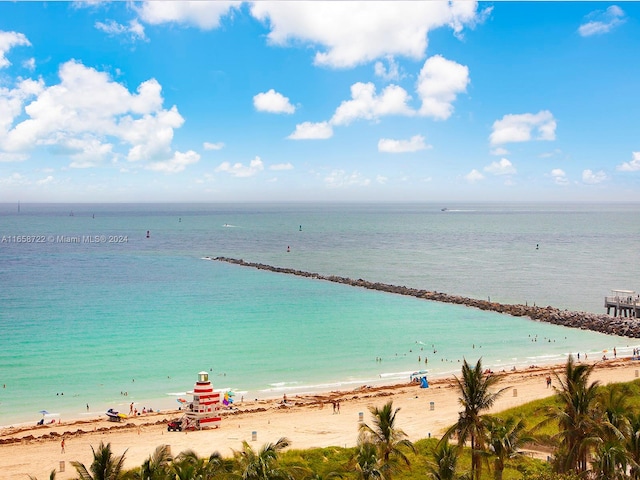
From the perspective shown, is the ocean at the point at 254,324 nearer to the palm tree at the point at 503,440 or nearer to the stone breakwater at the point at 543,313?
the stone breakwater at the point at 543,313

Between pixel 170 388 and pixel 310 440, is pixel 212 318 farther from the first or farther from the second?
pixel 310 440

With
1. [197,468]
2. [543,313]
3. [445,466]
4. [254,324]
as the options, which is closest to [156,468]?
[197,468]

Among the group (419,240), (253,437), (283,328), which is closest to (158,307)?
(283,328)

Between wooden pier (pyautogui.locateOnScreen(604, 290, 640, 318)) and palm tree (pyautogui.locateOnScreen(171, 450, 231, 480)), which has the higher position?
palm tree (pyautogui.locateOnScreen(171, 450, 231, 480))

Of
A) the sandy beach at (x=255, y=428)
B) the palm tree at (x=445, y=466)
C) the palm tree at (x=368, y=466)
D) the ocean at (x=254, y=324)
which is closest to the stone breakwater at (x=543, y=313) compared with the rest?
the ocean at (x=254, y=324)

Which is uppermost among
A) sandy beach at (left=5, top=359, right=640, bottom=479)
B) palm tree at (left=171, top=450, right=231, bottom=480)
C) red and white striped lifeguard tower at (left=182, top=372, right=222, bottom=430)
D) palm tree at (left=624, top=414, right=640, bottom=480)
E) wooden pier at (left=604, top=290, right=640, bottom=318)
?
palm tree at (left=624, top=414, right=640, bottom=480)

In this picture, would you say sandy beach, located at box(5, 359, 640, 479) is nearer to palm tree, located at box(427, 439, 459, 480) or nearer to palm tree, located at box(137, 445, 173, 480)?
palm tree, located at box(137, 445, 173, 480)

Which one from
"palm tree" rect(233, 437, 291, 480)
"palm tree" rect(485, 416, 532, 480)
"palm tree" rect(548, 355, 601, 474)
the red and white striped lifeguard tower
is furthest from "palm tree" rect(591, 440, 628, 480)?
the red and white striped lifeguard tower
